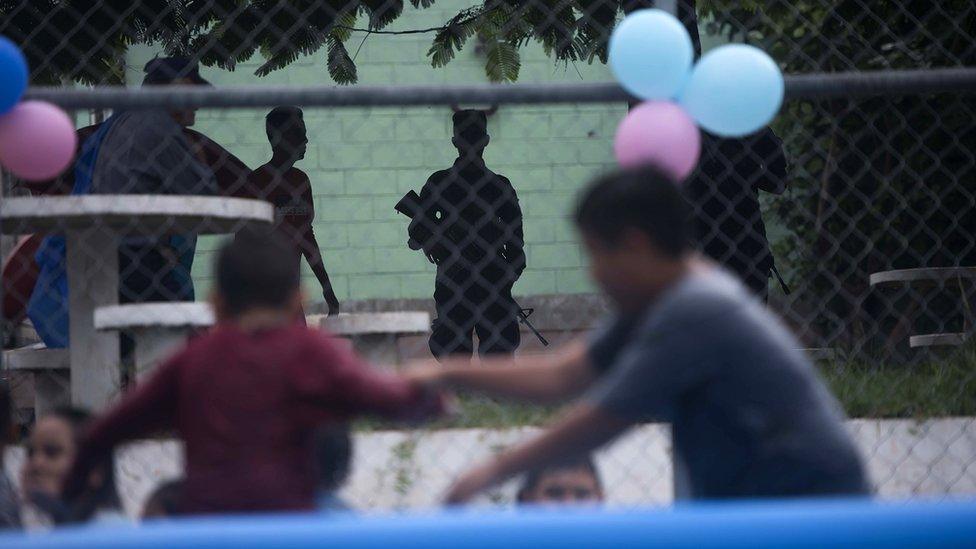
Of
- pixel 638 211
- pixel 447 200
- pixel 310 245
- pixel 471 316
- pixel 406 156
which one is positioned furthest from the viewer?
pixel 406 156

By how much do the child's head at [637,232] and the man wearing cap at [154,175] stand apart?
1.97 metres

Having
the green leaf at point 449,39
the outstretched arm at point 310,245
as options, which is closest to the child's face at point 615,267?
the outstretched arm at point 310,245

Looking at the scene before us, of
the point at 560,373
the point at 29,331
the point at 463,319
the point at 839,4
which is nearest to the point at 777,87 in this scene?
the point at 560,373

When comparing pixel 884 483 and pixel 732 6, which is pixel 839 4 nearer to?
pixel 732 6

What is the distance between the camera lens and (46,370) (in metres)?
4.10

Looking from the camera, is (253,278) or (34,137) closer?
(253,278)

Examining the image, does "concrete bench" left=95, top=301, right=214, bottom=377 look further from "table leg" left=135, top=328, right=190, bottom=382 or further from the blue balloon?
the blue balloon

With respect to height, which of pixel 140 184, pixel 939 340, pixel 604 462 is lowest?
pixel 604 462

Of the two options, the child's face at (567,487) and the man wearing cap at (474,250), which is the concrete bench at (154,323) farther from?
the child's face at (567,487)

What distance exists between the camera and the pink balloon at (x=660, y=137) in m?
2.64

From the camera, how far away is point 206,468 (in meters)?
2.01

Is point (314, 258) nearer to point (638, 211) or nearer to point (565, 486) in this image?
point (565, 486)

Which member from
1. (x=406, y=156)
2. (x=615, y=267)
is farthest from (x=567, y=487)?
(x=406, y=156)

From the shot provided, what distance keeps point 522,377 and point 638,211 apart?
34cm
